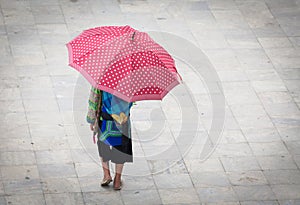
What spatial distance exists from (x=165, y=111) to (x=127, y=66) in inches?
101

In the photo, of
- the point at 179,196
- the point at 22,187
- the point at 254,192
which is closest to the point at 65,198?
the point at 22,187

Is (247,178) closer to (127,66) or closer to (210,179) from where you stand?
(210,179)

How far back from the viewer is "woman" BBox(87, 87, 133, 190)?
8.07m

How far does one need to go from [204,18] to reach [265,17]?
3.55 ft

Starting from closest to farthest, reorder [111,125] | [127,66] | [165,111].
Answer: [127,66]
[111,125]
[165,111]

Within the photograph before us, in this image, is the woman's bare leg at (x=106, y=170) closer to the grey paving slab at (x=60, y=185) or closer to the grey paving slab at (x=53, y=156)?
the grey paving slab at (x=60, y=185)

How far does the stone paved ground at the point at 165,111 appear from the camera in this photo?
349 inches

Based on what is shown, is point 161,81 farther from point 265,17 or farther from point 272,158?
point 265,17

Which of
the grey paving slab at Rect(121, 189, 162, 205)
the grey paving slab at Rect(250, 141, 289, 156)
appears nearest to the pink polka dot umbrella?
the grey paving slab at Rect(121, 189, 162, 205)

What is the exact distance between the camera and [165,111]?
404 inches

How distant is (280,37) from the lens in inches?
Answer: 484

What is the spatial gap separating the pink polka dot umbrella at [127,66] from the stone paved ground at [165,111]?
1538 millimetres

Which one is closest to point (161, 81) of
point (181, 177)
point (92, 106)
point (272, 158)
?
point (92, 106)

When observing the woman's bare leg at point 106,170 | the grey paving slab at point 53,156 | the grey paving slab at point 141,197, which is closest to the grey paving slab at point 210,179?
the grey paving slab at point 141,197
